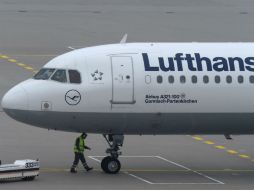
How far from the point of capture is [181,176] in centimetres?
4022

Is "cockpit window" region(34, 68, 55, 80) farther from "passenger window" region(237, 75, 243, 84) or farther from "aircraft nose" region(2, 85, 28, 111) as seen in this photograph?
"passenger window" region(237, 75, 243, 84)

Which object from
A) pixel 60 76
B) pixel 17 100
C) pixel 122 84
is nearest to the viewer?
pixel 17 100

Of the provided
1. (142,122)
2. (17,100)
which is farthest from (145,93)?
(17,100)

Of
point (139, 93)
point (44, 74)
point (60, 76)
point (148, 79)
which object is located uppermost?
point (44, 74)

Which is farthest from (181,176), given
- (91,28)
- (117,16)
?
(117,16)

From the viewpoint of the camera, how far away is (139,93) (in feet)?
129

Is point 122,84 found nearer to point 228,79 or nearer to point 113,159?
point 113,159

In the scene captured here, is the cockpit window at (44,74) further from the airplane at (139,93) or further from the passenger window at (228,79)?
the passenger window at (228,79)

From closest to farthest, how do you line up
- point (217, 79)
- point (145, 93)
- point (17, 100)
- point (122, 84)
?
1. point (17, 100)
2. point (122, 84)
3. point (145, 93)
4. point (217, 79)

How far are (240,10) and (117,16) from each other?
39.5 ft

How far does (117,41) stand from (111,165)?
3561 centimetres

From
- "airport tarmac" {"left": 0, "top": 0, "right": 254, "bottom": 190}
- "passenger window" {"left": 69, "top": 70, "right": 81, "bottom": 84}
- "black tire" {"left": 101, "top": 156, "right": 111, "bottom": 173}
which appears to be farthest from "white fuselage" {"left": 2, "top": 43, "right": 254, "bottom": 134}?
"airport tarmac" {"left": 0, "top": 0, "right": 254, "bottom": 190}

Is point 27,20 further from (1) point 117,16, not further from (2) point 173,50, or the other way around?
(2) point 173,50

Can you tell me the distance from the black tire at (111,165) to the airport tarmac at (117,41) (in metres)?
0.28
